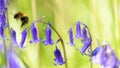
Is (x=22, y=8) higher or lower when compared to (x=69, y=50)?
higher

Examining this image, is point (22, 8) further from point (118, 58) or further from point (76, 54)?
point (118, 58)

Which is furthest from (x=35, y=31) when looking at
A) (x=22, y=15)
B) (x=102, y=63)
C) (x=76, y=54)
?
(x=102, y=63)

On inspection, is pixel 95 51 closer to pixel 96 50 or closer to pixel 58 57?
pixel 96 50

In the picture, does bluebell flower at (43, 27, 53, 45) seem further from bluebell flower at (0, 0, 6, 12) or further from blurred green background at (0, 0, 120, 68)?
bluebell flower at (0, 0, 6, 12)

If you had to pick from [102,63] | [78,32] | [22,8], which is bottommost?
[102,63]

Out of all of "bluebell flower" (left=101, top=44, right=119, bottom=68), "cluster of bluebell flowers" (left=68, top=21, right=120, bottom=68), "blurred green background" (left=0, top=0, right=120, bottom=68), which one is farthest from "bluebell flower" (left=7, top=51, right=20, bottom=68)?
"bluebell flower" (left=101, top=44, right=119, bottom=68)
